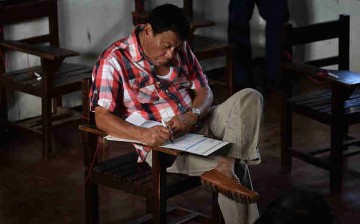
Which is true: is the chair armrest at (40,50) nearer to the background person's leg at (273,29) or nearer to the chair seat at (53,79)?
the chair seat at (53,79)

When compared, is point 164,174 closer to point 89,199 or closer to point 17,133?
point 89,199

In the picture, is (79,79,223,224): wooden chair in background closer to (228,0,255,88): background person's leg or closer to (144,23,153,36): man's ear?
(144,23,153,36): man's ear

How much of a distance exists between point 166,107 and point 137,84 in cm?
16

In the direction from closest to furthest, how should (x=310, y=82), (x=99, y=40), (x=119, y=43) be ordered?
(x=119, y=43) < (x=99, y=40) < (x=310, y=82)

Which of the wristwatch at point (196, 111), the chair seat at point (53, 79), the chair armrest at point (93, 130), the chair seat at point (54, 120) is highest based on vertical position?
the wristwatch at point (196, 111)

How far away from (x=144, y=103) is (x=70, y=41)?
2.11 metres

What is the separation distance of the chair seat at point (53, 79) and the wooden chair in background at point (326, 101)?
3.88ft

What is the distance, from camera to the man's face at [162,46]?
3318 millimetres

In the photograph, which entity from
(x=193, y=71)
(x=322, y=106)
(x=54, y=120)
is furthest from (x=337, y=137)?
(x=54, y=120)

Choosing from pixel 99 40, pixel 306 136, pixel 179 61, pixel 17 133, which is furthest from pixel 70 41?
pixel 179 61

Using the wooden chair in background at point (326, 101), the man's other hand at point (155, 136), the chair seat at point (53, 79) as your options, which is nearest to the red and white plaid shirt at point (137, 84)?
the man's other hand at point (155, 136)

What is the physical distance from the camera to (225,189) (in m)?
3.10

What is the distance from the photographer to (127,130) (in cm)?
327

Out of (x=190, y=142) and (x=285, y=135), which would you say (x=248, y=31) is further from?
(x=190, y=142)
